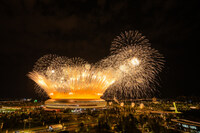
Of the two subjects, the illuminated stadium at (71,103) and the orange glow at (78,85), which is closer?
the orange glow at (78,85)

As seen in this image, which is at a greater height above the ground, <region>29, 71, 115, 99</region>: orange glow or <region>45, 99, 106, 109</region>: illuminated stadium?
<region>29, 71, 115, 99</region>: orange glow

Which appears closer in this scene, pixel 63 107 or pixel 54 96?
pixel 63 107

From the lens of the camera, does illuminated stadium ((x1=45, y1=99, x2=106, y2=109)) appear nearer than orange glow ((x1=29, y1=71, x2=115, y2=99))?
No

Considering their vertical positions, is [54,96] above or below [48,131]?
above

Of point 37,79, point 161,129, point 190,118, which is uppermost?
point 37,79

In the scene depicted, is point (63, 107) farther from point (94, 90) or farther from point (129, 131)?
point (129, 131)

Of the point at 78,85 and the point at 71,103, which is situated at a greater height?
the point at 78,85

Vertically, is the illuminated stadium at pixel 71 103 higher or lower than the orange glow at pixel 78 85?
lower

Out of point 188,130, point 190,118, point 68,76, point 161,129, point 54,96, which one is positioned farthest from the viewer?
point 54,96

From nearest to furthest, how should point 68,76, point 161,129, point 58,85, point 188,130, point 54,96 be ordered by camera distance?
point 188,130, point 161,129, point 68,76, point 58,85, point 54,96

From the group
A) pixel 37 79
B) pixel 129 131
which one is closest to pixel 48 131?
pixel 129 131
